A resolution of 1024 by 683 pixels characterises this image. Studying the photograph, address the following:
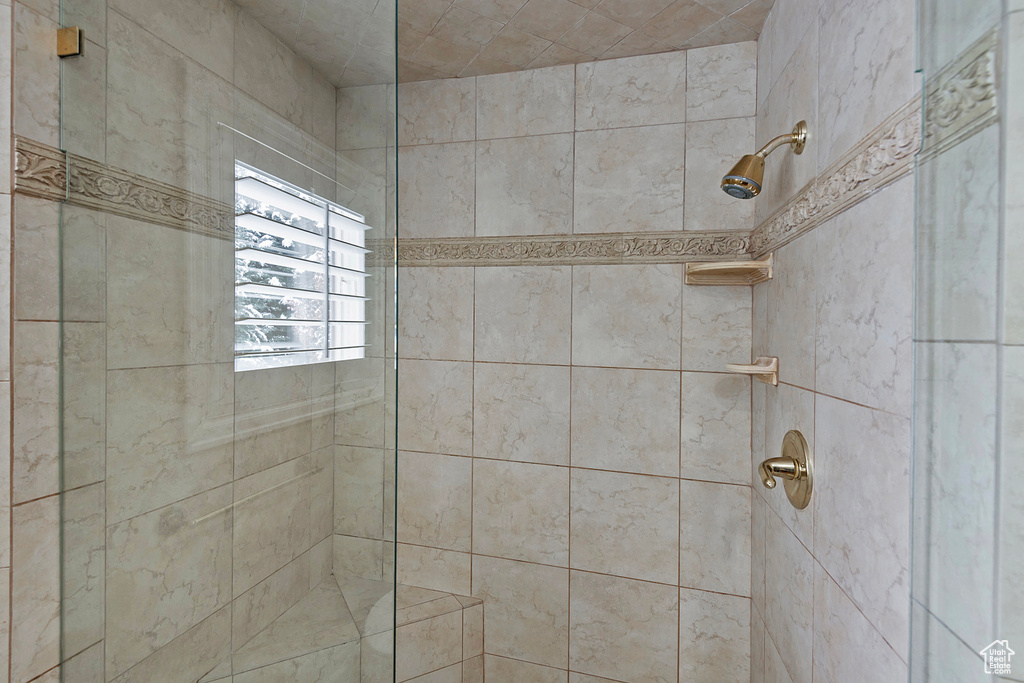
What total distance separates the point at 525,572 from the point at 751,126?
5.67ft

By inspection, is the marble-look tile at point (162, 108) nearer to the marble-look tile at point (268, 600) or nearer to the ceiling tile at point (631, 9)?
the marble-look tile at point (268, 600)

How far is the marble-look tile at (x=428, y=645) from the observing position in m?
1.65

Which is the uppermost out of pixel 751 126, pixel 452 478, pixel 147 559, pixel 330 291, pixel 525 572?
pixel 751 126

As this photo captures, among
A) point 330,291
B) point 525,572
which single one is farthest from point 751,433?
point 330,291

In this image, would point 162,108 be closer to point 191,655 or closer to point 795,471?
point 191,655

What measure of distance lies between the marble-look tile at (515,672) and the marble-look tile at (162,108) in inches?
71.2

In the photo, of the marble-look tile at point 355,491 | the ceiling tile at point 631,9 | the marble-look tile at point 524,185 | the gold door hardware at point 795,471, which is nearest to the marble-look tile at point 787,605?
the gold door hardware at point 795,471

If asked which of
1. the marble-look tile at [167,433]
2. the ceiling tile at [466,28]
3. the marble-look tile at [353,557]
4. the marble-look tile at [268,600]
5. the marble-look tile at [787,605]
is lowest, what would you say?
the marble-look tile at [787,605]

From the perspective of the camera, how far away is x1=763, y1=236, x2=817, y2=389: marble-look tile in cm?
112

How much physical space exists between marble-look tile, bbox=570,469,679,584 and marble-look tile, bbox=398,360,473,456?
457 millimetres

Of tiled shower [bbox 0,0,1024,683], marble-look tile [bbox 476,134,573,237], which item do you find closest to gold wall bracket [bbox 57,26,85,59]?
tiled shower [bbox 0,0,1024,683]

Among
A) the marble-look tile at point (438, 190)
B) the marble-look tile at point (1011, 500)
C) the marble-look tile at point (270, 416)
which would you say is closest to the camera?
the marble-look tile at point (1011, 500)

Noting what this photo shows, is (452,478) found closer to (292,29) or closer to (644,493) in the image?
(644,493)

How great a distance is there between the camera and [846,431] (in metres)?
0.92
